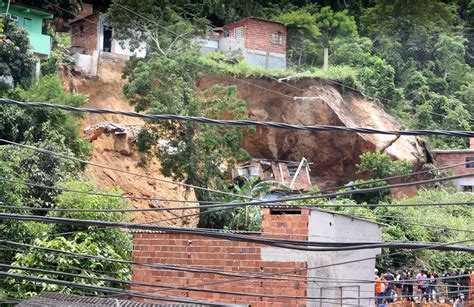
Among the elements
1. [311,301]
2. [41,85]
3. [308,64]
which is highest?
[308,64]

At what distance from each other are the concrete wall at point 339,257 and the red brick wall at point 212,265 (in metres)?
0.54

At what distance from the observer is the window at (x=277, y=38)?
43125 mm

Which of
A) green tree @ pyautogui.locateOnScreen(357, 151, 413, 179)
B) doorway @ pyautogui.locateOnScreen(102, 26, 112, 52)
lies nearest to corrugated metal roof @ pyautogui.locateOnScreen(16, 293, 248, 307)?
green tree @ pyautogui.locateOnScreen(357, 151, 413, 179)

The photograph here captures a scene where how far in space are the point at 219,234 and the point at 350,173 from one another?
3308 centimetres

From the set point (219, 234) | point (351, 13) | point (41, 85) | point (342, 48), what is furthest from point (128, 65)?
point (219, 234)

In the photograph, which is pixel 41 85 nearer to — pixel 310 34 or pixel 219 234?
pixel 310 34

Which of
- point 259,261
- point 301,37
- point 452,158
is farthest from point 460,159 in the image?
point 259,261

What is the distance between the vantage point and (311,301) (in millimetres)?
14664

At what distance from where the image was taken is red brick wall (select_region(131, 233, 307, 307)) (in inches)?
569

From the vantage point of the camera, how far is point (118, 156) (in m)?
36.2

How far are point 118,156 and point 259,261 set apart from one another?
2198 cm

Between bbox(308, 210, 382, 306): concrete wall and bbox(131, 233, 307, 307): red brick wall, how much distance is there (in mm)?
543

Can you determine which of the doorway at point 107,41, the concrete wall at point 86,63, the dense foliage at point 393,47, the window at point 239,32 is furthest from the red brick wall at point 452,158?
the concrete wall at point 86,63

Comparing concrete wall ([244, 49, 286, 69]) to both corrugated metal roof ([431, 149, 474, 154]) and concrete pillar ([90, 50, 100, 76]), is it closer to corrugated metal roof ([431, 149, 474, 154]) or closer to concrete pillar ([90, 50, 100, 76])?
concrete pillar ([90, 50, 100, 76])
